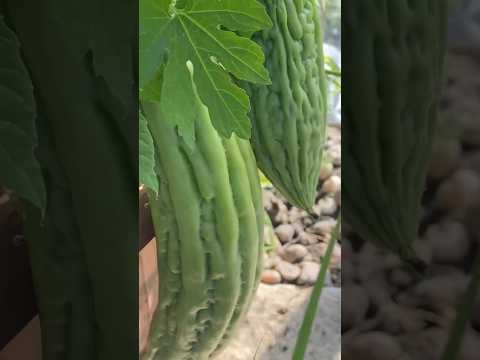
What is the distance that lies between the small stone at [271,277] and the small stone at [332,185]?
0.05 m

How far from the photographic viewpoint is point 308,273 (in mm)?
320

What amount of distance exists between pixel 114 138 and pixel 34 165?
1.4 inches

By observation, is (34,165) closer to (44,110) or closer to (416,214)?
(44,110)

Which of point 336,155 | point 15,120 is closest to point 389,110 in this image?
point 336,155

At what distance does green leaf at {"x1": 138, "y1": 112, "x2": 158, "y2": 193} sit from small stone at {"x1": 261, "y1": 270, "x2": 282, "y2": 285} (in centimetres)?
8

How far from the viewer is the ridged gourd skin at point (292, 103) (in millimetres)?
321

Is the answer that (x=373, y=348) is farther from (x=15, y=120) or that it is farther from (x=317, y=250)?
(x=15, y=120)

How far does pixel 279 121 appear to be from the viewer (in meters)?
0.33

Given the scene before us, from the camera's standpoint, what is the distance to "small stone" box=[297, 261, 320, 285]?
32cm

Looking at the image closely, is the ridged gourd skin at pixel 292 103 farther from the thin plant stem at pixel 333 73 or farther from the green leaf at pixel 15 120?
the green leaf at pixel 15 120

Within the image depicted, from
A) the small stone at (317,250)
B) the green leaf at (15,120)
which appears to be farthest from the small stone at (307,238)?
the green leaf at (15,120)

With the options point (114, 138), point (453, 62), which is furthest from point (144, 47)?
point (453, 62)

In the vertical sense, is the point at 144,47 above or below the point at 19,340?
above

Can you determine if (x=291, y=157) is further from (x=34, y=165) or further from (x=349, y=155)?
(x=34, y=165)
